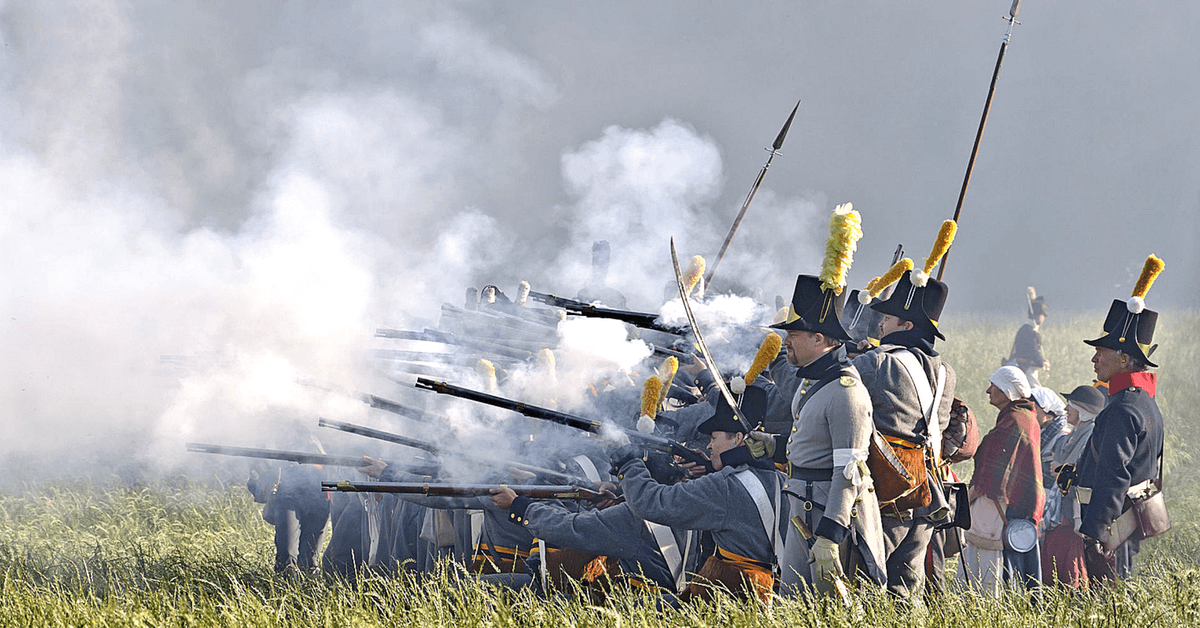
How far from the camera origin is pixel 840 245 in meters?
4.27

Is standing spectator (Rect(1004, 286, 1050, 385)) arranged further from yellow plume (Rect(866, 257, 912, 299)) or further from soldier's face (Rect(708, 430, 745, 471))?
soldier's face (Rect(708, 430, 745, 471))

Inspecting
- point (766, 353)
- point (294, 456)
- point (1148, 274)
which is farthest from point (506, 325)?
point (1148, 274)

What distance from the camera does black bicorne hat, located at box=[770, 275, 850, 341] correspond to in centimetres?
425

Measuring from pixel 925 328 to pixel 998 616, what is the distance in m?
1.45

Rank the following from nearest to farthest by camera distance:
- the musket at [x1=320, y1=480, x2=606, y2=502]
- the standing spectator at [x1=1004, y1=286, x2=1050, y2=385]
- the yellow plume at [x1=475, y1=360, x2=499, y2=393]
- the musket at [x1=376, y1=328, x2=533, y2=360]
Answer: the musket at [x1=320, y1=480, x2=606, y2=502] → the yellow plume at [x1=475, y1=360, x2=499, y2=393] → the musket at [x1=376, y1=328, x2=533, y2=360] → the standing spectator at [x1=1004, y1=286, x2=1050, y2=385]

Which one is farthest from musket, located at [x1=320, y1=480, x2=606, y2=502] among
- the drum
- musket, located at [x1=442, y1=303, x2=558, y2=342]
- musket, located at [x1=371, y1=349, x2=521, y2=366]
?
the drum

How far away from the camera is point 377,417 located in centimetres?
649

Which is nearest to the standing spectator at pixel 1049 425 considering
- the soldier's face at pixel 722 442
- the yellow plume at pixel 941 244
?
the yellow plume at pixel 941 244

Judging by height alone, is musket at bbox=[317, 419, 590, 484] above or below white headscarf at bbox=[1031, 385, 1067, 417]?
below

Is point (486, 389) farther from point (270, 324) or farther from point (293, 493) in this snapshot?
point (293, 493)

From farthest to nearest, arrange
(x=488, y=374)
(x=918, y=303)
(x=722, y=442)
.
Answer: (x=488, y=374) < (x=918, y=303) < (x=722, y=442)

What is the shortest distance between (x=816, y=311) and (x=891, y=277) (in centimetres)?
86

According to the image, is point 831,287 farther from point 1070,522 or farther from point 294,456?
point 294,456

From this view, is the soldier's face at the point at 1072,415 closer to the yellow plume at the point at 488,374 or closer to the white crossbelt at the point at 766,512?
the white crossbelt at the point at 766,512
